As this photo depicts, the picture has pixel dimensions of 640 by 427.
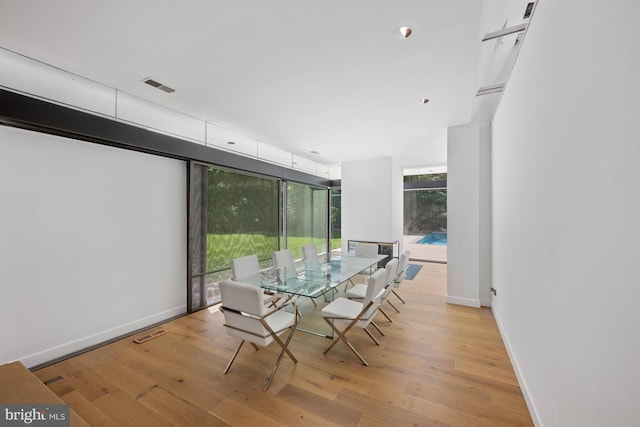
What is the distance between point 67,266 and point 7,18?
7.23ft

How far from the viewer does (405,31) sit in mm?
1926

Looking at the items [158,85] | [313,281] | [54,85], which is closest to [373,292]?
[313,281]

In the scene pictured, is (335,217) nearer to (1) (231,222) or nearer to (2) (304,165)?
(2) (304,165)

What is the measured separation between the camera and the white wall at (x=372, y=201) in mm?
6184

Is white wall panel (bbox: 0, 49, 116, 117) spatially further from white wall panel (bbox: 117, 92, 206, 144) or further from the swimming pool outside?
the swimming pool outside

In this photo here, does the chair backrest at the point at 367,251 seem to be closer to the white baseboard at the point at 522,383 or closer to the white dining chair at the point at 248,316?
the white baseboard at the point at 522,383

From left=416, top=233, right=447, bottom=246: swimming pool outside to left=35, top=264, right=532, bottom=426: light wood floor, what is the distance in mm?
5117

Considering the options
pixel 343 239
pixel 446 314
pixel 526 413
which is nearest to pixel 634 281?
pixel 526 413

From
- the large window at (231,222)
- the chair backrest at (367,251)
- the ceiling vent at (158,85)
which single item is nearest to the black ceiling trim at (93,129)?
the large window at (231,222)

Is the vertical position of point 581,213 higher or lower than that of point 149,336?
higher

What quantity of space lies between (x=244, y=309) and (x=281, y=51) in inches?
89.8

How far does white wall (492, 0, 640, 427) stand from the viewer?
0.85 meters

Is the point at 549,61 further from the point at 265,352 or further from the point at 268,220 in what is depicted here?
the point at 268,220

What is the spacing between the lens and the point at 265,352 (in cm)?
279
